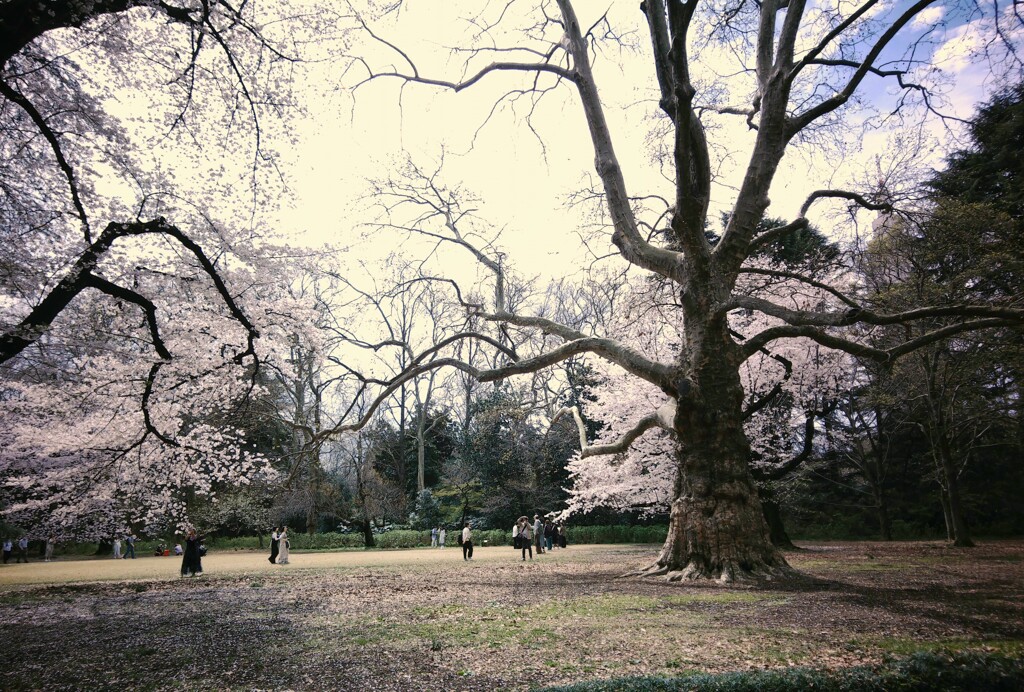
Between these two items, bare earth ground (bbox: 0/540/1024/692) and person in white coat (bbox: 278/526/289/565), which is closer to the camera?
bare earth ground (bbox: 0/540/1024/692)

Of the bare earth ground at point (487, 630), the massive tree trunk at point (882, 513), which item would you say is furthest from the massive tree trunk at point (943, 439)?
the massive tree trunk at point (882, 513)

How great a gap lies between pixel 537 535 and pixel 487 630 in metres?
16.3

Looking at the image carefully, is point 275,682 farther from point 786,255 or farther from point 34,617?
point 786,255

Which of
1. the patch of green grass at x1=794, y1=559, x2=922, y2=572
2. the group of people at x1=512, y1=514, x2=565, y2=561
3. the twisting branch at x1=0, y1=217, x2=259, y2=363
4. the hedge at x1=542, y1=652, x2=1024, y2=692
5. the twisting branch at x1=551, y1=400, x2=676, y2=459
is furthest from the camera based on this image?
the group of people at x1=512, y1=514, x2=565, y2=561

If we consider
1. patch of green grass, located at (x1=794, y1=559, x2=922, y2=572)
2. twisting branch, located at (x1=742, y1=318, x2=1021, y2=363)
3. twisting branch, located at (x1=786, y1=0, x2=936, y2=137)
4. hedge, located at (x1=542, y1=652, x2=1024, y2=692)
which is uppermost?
twisting branch, located at (x1=786, y1=0, x2=936, y2=137)

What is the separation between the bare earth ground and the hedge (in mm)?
955

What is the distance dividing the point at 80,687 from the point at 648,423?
29.8ft

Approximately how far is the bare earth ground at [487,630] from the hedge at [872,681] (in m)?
0.95

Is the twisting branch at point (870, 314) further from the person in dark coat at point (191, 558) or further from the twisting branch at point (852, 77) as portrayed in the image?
the person in dark coat at point (191, 558)

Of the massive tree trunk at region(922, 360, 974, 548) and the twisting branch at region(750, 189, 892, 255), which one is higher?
the twisting branch at region(750, 189, 892, 255)

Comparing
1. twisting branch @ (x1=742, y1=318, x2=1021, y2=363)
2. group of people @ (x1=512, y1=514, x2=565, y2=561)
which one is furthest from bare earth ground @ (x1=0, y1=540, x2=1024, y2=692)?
group of people @ (x1=512, y1=514, x2=565, y2=561)

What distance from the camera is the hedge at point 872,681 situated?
3.31m

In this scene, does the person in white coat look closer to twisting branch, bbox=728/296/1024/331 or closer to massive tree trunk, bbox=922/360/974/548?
twisting branch, bbox=728/296/1024/331

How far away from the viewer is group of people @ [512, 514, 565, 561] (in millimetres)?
20203
